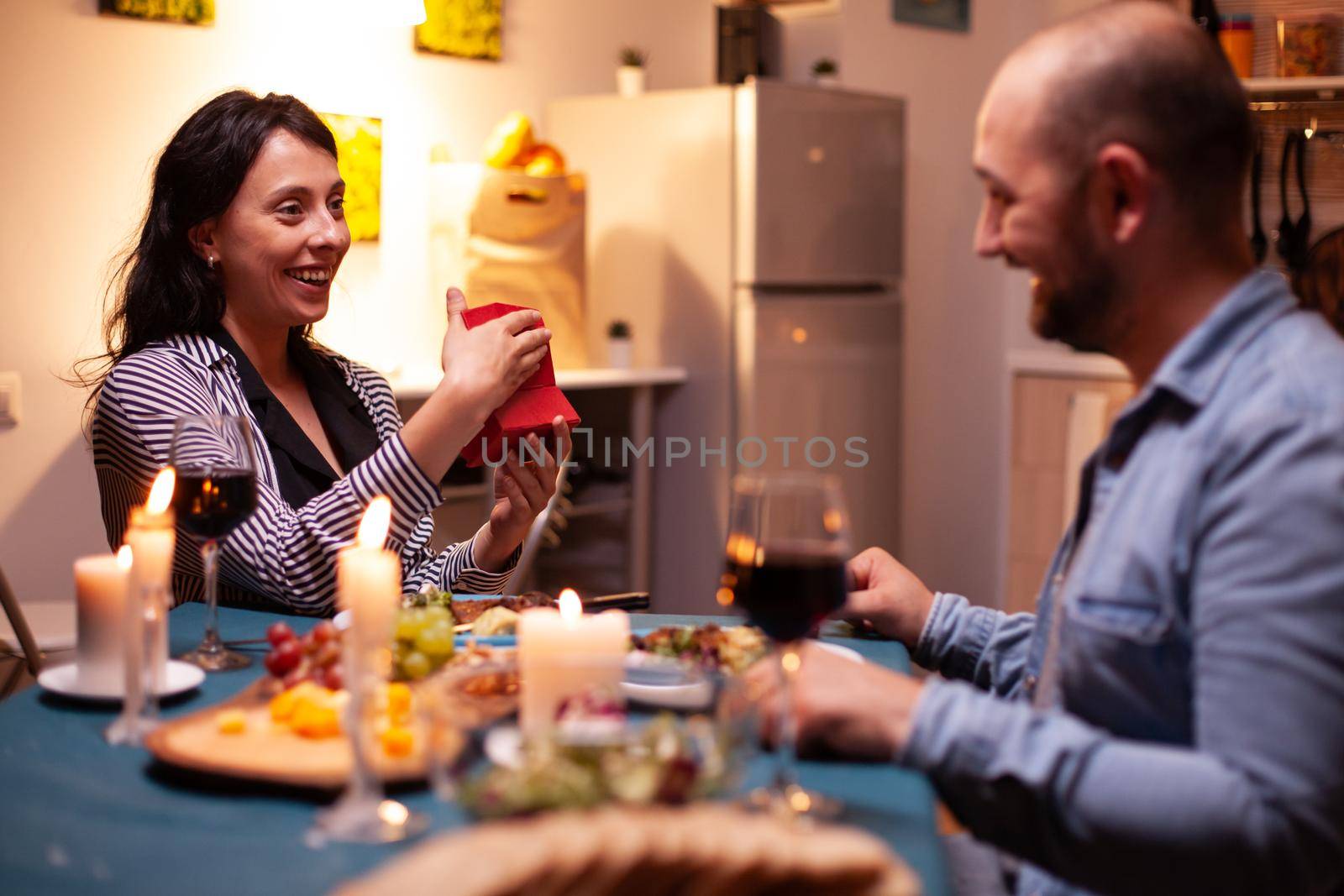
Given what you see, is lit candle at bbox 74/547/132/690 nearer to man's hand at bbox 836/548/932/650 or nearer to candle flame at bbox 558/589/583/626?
candle flame at bbox 558/589/583/626

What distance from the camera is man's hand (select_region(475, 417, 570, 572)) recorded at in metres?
1.90

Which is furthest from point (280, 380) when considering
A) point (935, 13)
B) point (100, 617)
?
point (935, 13)

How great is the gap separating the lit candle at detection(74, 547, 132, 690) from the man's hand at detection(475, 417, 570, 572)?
2.49ft

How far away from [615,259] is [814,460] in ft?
2.78

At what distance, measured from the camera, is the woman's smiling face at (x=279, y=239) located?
6.67 feet

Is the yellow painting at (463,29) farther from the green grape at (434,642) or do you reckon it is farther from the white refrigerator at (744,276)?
the green grape at (434,642)

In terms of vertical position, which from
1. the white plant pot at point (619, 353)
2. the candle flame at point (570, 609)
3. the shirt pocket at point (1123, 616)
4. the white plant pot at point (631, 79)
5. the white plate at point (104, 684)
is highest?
the white plant pot at point (631, 79)

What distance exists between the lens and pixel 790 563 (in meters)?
0.94

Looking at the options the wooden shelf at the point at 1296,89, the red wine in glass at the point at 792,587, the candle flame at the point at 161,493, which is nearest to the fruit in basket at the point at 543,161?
the wooden shelf at the point at 1296,89

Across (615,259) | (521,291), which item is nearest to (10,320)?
(521,291)

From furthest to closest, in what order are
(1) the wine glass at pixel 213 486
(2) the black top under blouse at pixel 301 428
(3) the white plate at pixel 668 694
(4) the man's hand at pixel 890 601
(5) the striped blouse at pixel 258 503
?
(2) the black top under blouse at pixel 301 428
(5) the striped blouse at pixel 258 503
(4) the man's hand at pixel 890 601
(1) the wine glass at pixel 213 486
(3) the white plate at pixel 668 694

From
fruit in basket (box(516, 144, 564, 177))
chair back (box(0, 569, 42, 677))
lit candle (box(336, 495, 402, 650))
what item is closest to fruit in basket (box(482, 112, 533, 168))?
fruit in basket (box(516, 144, 564, 177))

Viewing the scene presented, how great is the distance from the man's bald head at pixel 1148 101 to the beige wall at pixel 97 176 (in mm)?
2599

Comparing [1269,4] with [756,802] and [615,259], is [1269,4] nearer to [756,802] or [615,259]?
[615,259]
